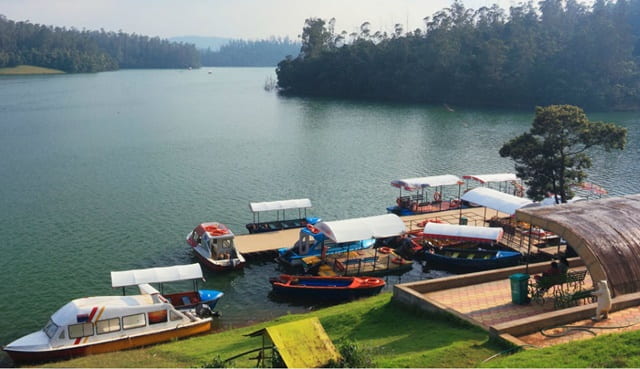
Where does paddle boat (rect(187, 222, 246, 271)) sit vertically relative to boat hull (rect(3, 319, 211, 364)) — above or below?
above

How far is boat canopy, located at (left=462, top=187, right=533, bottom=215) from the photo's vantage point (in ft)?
121

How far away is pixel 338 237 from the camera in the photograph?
104ft

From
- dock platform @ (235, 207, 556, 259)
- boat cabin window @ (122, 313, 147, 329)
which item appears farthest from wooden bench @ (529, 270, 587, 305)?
boat cabin window @ (122, 313, 147, 329)

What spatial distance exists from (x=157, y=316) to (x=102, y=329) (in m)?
2.23

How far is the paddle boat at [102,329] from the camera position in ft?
74.2

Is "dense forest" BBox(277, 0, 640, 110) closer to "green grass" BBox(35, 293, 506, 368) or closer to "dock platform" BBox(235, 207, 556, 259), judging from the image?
"dock platform" BBox(235, 207, 556, 259)

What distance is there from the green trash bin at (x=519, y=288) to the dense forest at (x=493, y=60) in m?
97.4

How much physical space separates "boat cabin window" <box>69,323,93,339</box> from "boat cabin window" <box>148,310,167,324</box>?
7.83 feet

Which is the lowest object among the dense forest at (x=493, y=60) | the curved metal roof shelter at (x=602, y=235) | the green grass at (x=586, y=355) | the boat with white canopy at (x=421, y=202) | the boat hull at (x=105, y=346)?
the boat hull at (x=105, y=346)

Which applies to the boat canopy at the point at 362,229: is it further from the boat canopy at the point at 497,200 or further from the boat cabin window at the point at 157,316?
the boat cabin window at the point at 157,316

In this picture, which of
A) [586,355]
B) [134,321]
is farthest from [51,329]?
[586,355]

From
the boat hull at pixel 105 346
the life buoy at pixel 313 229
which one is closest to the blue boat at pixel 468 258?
the life buoy at pixel 313 229

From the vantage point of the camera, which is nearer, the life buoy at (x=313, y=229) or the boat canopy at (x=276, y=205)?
the life buoy at (x=313, y=229)

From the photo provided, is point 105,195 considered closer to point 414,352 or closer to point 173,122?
point 414,352
